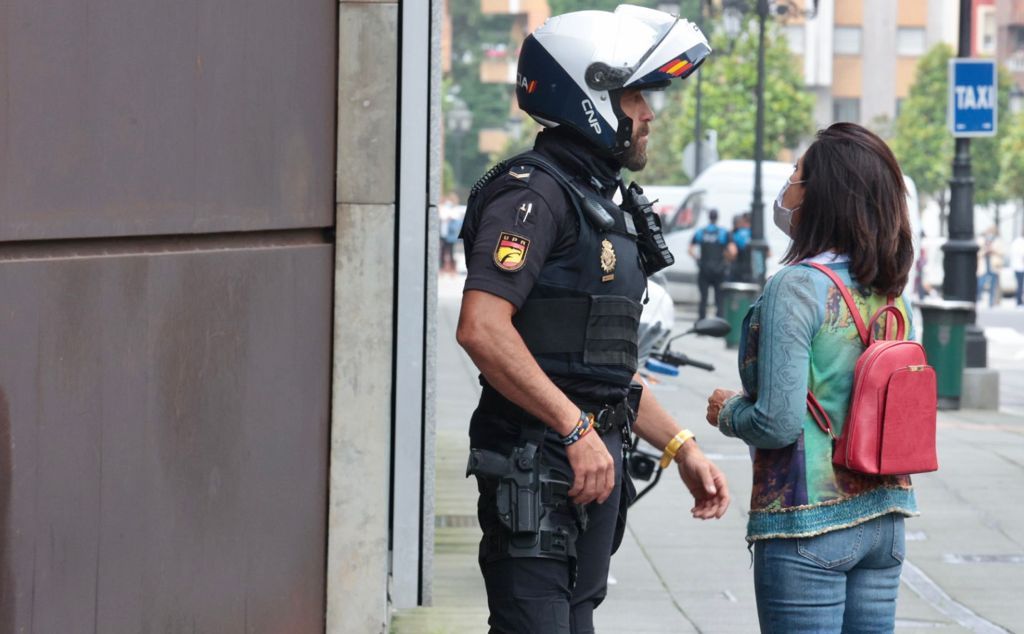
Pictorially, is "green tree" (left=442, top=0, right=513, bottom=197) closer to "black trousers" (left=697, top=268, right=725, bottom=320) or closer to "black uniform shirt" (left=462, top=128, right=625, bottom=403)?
"black trousers" (left=697, top=268, right=725, bottom=320)

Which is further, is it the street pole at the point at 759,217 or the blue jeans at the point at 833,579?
the street pole at the point at 759,217

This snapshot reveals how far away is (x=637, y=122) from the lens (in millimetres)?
3566

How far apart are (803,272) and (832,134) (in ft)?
1.11

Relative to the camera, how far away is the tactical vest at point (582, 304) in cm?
342

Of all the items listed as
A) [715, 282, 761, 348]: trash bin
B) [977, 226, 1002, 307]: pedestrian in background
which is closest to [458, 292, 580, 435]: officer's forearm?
[715, 282, 761, 348]: trash bin

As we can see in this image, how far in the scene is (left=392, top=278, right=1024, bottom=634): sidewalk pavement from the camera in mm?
6574

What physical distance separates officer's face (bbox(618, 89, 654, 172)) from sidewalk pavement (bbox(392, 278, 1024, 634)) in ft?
9.10

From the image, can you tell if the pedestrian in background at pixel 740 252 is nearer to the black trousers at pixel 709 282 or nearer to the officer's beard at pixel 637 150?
the black trousers at pixel 709 282

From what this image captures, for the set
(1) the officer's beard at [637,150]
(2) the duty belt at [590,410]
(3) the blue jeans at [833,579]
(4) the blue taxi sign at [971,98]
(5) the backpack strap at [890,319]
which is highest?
(4) the blue taxi sign at [971,98]

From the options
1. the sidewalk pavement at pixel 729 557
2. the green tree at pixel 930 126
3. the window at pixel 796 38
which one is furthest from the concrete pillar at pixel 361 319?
the window at pixel 796 38

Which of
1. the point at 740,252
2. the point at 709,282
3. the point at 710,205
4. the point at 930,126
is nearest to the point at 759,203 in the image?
the point at 740,252

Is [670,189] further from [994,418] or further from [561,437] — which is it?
[561,437]

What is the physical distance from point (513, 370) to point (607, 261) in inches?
12.9

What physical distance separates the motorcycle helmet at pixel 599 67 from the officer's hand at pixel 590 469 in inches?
23.5
